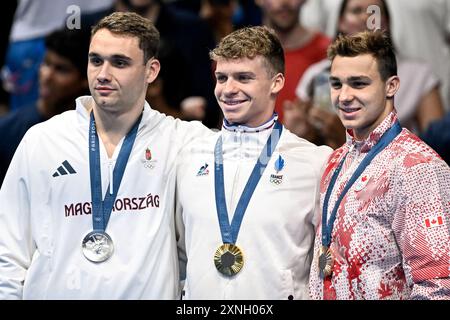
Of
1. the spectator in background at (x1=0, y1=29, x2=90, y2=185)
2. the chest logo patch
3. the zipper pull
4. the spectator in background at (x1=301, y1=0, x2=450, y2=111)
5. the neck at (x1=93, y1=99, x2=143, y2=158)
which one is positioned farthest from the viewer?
the spectator in background at (x1=301, y1=0, x2=450, y2=111)

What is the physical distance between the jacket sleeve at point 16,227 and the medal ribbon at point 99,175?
361 millimetres

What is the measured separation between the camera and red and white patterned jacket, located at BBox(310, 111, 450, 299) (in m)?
5.98

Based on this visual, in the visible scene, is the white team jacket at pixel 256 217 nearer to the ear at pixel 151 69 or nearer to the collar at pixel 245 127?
the collar at pixel 245 127

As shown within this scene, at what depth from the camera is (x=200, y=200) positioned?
6535mm

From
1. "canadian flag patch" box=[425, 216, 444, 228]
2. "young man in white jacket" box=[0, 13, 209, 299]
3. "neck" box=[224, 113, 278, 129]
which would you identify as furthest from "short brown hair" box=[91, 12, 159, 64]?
"canadian flag patch" box=[425, 216, 444, 228]

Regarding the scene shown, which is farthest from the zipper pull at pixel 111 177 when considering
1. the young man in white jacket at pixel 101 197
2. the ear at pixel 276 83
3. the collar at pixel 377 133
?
the collar at pixel 377 133

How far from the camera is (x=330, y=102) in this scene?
8781mm

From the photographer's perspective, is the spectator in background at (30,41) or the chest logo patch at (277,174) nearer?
the chest logo patch at (277,174)

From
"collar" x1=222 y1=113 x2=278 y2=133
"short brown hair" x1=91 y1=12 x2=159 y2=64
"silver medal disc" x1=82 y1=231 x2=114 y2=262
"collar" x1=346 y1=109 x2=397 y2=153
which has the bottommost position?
"silver medal disc" x1=82 y1=231 x2=114 y2=262

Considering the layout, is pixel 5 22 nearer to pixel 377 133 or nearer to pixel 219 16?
pixel 219 16

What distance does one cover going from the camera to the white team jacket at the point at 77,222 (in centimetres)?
655

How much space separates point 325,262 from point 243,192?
0.57m

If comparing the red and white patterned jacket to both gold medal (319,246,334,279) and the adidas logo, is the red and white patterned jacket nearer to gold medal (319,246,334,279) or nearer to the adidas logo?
gold medal (319,246,334,279)

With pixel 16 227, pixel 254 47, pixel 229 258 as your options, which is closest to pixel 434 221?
pixel 229 258
